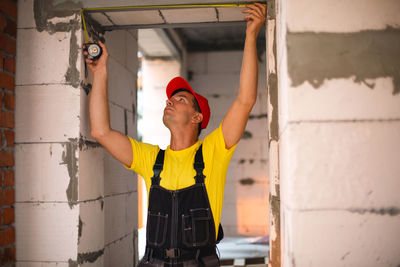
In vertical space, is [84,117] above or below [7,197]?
above

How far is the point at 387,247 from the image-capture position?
130 cm

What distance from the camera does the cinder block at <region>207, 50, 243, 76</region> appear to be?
5.73 m

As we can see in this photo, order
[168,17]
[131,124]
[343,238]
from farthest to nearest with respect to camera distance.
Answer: [131,124] → [168,17] → [343,238]

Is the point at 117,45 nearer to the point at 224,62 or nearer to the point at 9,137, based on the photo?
the point at 9,137

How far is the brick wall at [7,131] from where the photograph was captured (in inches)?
77.8

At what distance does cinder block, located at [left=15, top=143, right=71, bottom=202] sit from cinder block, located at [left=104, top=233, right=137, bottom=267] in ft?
1.91

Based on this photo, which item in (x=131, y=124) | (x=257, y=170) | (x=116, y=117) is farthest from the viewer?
(x=257, y=170)

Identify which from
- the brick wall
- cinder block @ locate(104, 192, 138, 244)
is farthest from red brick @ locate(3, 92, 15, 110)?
cinder block @ locate(104, 192, 138, 244)

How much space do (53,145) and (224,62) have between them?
4.04 m

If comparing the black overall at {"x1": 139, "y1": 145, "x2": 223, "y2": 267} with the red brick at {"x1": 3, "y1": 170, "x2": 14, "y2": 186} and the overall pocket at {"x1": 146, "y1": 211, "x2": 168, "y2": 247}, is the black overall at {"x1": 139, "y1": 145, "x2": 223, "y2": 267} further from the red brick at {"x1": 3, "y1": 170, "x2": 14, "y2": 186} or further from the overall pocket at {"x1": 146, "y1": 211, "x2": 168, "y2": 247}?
the red brick at {"x1": 3, "y1": 170, "x2": 14, "y2": 186}

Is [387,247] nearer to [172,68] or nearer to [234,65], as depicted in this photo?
[172,68]

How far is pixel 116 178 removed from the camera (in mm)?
2646

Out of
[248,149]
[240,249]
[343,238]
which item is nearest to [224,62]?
[248,149]

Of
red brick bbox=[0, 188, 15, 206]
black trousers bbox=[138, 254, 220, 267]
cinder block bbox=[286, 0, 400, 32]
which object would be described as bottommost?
black trousers bbox=[138, 254, 220, 267]
